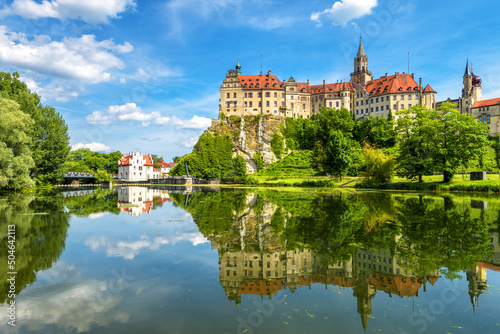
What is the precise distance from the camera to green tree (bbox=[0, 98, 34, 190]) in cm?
3145

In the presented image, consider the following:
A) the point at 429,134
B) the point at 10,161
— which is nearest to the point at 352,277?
the point at 10,161

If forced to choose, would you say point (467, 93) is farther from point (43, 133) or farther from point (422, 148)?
point (43, 133)

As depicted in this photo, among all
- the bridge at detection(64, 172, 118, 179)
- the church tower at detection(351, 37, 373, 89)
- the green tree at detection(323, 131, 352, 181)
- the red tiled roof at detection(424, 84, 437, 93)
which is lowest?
the bridge at detection(64, 172, 118, 179)

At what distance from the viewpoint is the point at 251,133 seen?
289 ft

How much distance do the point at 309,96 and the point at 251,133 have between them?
84.3 feet

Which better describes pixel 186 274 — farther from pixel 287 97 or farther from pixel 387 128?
A: pixel 287 97

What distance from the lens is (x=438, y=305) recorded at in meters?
6.68

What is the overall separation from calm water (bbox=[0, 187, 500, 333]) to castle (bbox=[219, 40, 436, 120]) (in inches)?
3243

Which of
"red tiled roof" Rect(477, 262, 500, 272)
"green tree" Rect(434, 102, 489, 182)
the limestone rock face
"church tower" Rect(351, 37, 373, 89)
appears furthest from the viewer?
"church tower" Rect(351, 37, 373, 89)

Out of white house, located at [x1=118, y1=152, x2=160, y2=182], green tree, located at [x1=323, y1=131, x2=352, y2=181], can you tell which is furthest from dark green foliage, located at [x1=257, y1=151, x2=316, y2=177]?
white house, located at [x1=118, y1=152, x2=160, y2=182]

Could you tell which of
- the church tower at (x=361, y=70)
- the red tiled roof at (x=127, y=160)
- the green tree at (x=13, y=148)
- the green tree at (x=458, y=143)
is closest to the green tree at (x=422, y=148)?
the green tree at (x=458, y=143)

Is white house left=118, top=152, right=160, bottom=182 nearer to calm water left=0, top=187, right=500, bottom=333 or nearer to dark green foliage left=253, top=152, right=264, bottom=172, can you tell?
dark green foliage left=253, top=152, right=264, bottom=172

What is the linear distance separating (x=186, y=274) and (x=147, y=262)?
6.30 ft

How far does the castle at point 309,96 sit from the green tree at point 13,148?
62.4 metres
